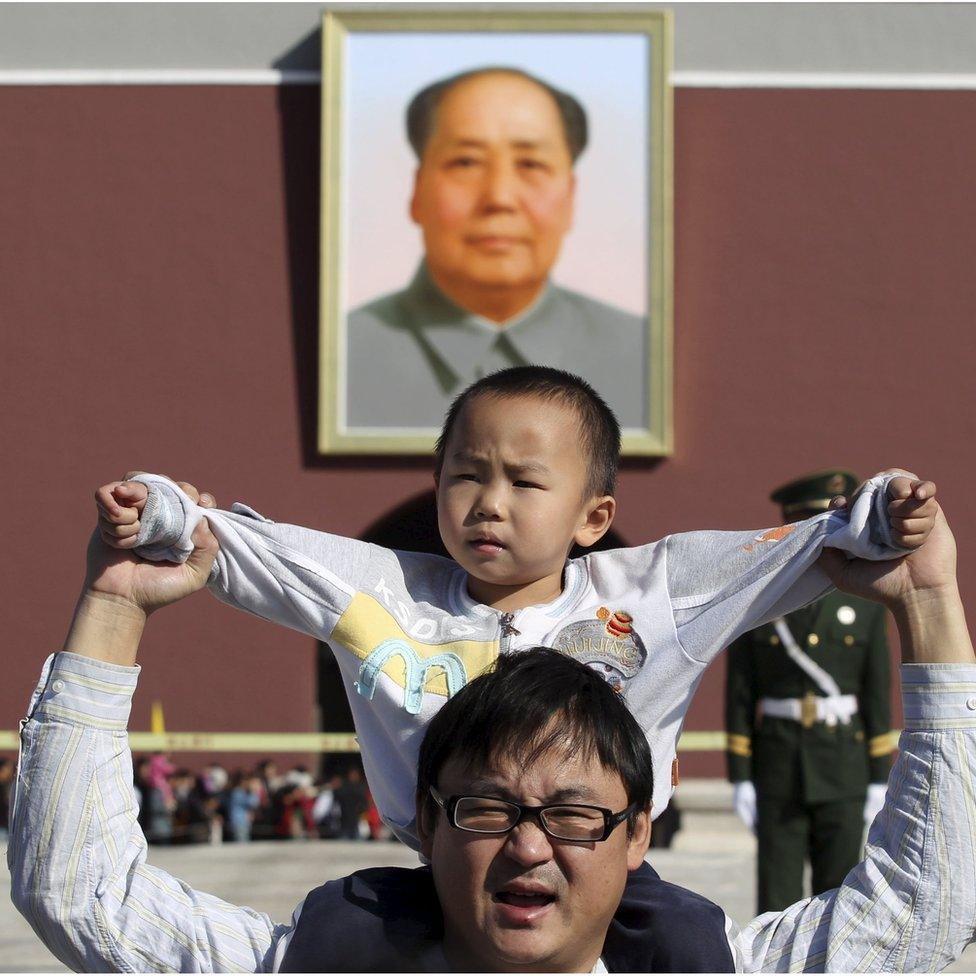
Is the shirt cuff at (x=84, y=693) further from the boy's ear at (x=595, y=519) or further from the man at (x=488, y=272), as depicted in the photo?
the man at (x=488, y=272)

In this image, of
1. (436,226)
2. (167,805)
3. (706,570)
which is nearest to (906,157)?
(436,226)

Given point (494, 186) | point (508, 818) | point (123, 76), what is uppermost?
point (123, 76)

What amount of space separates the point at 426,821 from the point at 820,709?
517cm

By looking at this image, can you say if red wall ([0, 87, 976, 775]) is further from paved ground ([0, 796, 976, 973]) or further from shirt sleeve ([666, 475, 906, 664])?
shirt sleeve ([666, 475, 906, 664])

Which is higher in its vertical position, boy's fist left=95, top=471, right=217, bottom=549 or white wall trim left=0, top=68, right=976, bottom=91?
white wall trim left=0, top=68, right=976, bottom=91

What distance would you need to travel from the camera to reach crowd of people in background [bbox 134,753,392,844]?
11555 mm

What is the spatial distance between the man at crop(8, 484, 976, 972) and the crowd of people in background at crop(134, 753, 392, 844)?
9928 mm

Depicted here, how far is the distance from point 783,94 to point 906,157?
3.55ft

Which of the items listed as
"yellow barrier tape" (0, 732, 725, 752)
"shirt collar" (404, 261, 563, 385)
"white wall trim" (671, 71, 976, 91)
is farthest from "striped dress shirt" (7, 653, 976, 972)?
"white wall trim" (671, 71, 976, 91)

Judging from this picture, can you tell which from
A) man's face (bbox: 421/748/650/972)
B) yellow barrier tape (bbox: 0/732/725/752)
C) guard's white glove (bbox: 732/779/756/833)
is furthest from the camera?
yellow barrier tape (bbox: 0/732/725/752)

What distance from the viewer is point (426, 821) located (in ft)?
5.95

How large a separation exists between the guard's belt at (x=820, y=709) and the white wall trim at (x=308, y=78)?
24.4 feet

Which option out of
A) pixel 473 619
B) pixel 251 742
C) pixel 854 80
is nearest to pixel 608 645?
pixel 473 619

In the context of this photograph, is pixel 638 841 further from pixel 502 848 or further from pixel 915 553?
pixel 915 553
